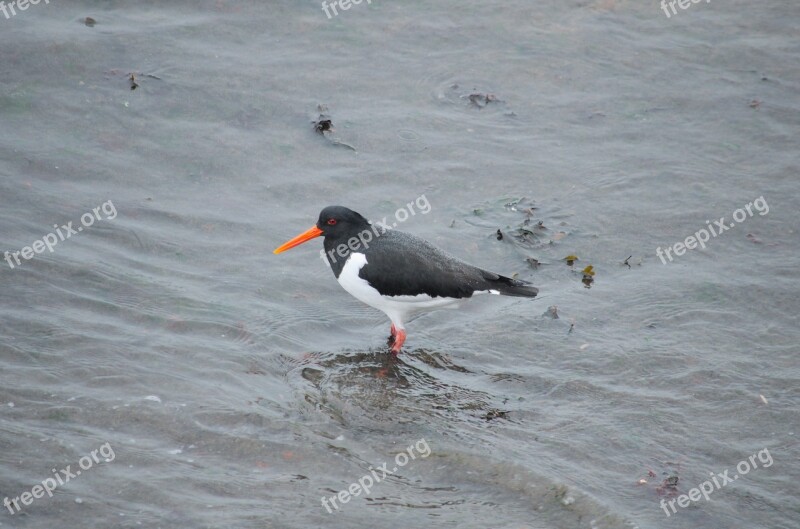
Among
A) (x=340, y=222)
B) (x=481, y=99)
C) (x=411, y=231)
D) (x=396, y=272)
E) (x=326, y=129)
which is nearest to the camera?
(x=396, y=272)

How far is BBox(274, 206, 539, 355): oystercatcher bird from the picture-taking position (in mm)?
7086

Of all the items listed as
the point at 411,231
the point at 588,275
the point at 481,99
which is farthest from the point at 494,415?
the point at 481,99

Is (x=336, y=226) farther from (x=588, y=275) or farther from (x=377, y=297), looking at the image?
(x=588, y=275)

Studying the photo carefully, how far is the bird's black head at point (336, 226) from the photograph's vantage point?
738 centimetres

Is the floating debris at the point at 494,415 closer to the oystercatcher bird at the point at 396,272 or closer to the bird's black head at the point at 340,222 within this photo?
the oystercatcher bird at the point at 396,272

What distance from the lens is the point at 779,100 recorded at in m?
10.2

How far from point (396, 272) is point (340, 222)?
71 centimetres

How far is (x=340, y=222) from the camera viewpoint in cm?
740

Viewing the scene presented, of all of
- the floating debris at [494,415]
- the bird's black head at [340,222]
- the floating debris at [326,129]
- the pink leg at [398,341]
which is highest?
the floating debris at [326,129]

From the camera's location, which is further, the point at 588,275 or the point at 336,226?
the point at 588,275

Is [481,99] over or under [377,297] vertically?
over

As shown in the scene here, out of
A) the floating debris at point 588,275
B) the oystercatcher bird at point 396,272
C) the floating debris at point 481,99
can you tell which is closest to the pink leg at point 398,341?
the oystercatcher bird at point 396,272

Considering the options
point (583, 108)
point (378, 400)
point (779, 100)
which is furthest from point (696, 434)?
point (779, 100)

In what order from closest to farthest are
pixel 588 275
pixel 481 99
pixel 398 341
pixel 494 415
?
pixel 494 415 < pixel 398 341 < pixel 588 275 < pixel 481 99
